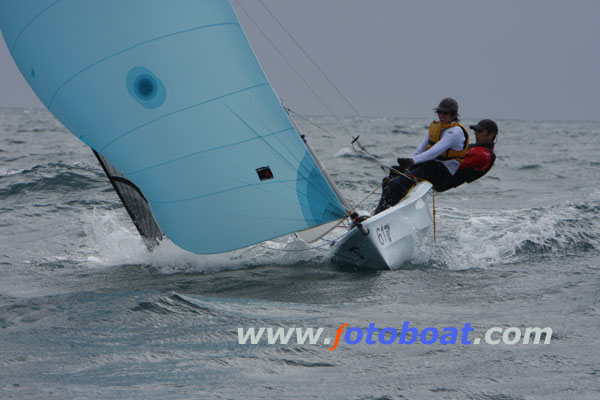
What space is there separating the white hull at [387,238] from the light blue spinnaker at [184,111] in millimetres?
472

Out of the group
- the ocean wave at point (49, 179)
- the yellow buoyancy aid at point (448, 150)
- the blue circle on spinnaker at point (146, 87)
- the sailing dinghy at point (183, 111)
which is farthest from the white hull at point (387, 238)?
the ocean wave at point (49, 179)

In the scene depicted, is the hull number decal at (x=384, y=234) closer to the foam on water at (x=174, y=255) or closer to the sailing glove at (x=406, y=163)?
the sailing glove at (x=406, y=163)

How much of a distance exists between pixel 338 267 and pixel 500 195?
586cm

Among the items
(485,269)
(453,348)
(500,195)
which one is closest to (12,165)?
(500,195)

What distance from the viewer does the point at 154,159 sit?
4.85 meters

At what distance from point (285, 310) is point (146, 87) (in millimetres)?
1874

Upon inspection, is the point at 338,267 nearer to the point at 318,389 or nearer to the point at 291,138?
the point at 291,138

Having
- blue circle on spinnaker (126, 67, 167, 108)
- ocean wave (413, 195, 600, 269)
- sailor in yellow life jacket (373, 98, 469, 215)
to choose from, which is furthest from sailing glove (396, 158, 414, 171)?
blue circle on spinnaker (126, 67, 167, 108)

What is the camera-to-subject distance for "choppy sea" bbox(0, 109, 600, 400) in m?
2.92

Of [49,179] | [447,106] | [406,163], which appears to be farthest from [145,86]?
[49,179]

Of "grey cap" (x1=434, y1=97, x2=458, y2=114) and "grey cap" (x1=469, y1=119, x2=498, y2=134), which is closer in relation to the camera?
"grey cap" (x1=434, y1=97, x2=458, y2=114)

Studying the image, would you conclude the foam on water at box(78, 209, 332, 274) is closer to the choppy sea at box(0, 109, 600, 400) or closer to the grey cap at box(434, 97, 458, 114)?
the choppy sea at box(0, 109, 600, 400)

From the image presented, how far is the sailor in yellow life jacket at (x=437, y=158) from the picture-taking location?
5906 mm

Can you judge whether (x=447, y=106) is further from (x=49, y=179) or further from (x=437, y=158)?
(x=49, y=179)
